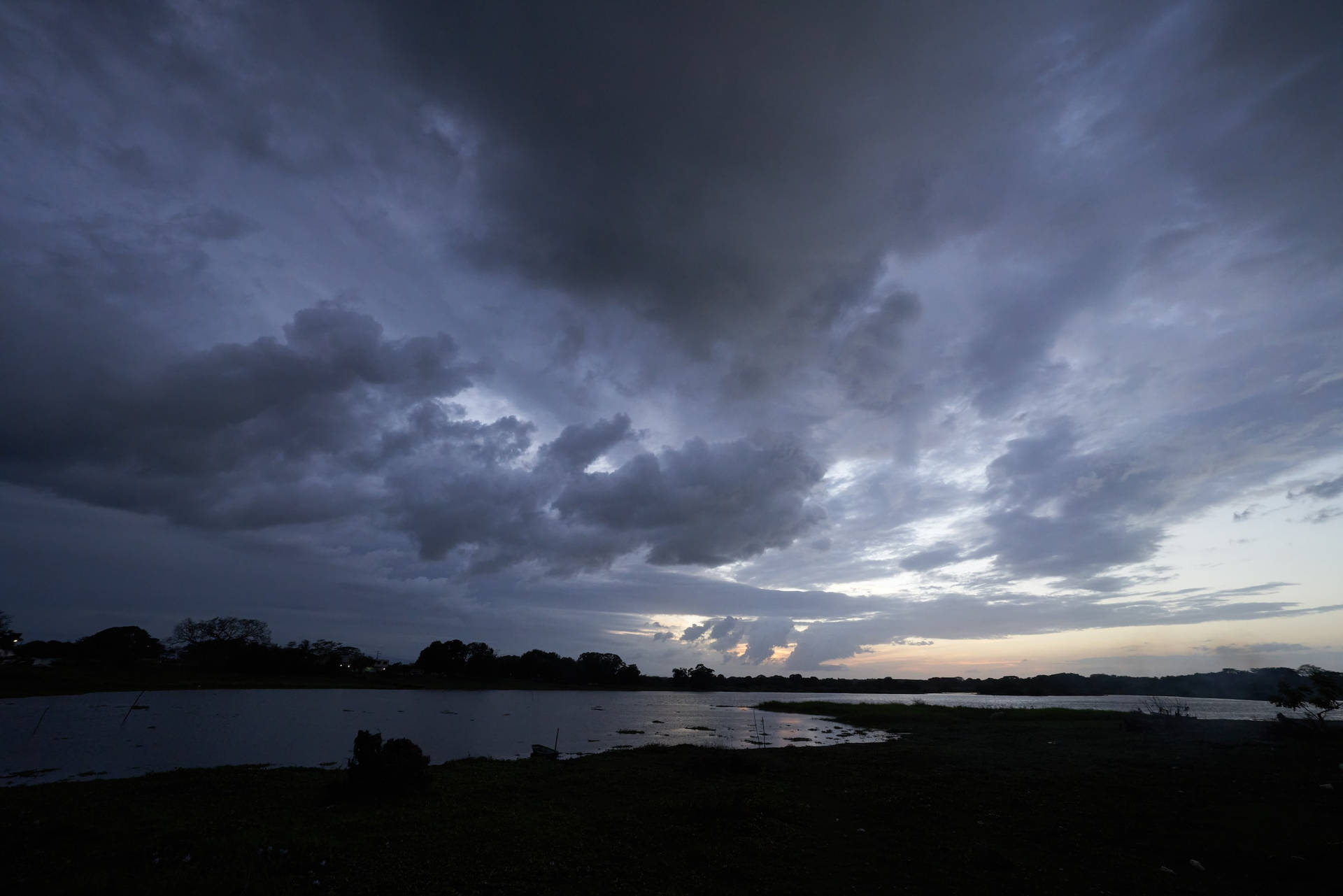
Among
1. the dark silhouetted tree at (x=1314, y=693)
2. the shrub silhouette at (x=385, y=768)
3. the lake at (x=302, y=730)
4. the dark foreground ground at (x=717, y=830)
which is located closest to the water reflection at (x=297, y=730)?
the lake at (x=302, y=730)

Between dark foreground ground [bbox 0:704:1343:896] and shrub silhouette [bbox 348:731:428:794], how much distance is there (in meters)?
0.73

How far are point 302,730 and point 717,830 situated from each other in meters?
62.0

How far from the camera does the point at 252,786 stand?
27516 mm

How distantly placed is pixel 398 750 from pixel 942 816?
24008 mm

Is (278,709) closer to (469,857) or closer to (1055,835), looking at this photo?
(469,857)

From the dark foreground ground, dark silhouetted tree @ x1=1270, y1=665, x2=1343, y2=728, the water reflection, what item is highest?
dark silhouetted tree @ x1=1270, y1=665, x2=1343, y2=728

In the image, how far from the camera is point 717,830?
21.3m

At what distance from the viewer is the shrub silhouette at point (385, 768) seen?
83.9 ft

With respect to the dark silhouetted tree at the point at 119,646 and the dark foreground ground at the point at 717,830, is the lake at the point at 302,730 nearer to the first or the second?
the dark foreground ground at the point at 717,830

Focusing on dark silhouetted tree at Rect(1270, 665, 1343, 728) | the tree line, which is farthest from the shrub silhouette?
the tree line

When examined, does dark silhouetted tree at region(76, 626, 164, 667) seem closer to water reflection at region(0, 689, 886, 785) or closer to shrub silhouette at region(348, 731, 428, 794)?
water reflection at region(0, 689, 886, 785)

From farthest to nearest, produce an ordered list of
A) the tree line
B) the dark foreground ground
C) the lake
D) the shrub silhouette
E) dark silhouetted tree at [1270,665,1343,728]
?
1. the tree line
2. the lake
3. dark silhouetted tree at [1270,665,1343,728]
4. the shrub silhouette
5. the dark foreground ground

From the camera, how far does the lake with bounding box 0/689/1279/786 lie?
137 ft

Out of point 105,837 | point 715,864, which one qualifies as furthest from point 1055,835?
point 105,837
